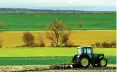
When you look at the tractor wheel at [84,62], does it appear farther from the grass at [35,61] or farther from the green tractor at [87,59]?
the grass at [35,61]

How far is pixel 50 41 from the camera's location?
224 ft

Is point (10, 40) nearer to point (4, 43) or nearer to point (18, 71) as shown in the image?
point (4, 43)

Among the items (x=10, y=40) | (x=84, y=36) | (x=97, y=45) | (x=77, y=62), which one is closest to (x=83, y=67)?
(x=77, y=62)

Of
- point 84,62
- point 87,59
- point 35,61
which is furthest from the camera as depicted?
point 35,61

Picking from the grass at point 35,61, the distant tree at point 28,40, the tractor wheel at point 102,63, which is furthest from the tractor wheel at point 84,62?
the distant tree at point 28,40

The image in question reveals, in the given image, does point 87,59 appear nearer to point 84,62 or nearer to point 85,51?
point 84,62

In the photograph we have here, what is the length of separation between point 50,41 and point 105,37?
12853 mm

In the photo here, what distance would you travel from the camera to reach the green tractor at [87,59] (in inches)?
1163

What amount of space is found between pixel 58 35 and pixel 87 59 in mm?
38994

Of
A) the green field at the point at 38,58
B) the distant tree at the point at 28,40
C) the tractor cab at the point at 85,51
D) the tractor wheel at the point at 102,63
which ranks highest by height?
the tractor cab at the point at 85,51

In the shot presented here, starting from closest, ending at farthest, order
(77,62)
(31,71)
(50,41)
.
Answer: (31,71), (77,62), (50,41)

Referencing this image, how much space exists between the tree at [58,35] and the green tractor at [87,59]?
1354 inches

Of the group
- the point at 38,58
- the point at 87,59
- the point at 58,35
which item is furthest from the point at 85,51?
the point at 58,35

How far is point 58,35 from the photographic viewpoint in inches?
2704
